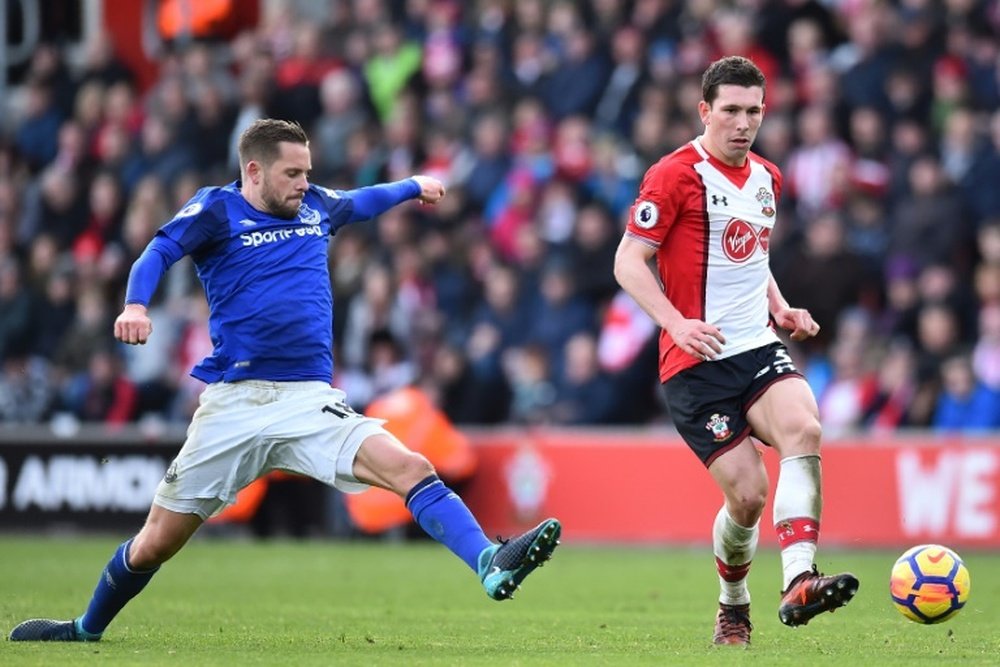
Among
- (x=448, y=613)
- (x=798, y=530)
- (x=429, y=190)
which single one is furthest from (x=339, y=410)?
(x=448, y=613)

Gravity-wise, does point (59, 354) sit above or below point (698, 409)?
below

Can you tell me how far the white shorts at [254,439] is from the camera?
8.47 m

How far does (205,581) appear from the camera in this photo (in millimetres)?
13461

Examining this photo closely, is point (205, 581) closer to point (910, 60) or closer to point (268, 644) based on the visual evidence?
point (268, 644)

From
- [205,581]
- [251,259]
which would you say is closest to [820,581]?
[251,259]

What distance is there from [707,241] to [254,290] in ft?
6.69

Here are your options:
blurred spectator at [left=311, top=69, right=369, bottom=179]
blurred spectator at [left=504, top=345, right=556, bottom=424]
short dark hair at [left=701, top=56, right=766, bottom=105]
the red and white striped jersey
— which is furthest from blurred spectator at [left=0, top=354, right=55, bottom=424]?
short dark hair at [left=701, top=56, right=766, bottom=105]

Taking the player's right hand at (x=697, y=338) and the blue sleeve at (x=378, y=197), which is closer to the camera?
the player's right hand at (x=697, y=338)

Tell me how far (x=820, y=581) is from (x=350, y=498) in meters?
10.9

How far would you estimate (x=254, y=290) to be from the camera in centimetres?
863

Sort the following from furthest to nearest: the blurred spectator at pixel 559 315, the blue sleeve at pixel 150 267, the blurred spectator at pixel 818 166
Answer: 1. the blurred spectator at pixel 559 315
2. the blurred spectator at pixel 818 166
3. the blue sleeve at pixel 150 267

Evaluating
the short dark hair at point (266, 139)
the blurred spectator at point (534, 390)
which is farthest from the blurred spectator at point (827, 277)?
the short dark hair at point (266, 139)

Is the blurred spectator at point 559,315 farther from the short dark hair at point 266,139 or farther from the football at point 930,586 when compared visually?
the football at point 930,586

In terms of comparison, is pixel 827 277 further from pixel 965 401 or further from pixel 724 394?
pixel 724 394
